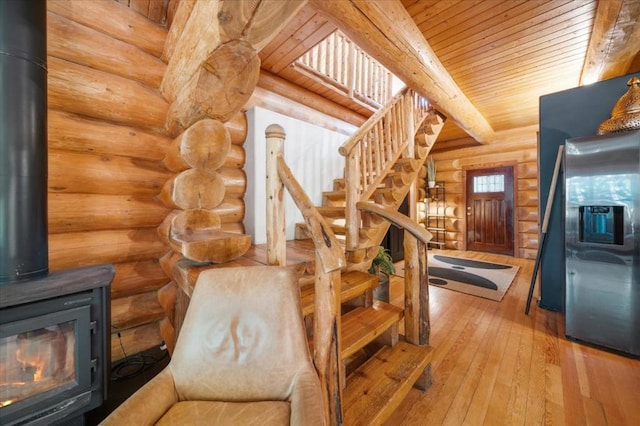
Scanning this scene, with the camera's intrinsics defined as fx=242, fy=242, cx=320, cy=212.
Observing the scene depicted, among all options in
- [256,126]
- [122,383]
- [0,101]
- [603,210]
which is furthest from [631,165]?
[122,383]

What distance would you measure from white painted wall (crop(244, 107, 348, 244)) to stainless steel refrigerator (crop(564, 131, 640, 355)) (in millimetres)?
2627

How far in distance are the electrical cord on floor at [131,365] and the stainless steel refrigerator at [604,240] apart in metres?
3.66

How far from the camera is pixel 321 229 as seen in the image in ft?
4.04

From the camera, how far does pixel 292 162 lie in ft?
10.7

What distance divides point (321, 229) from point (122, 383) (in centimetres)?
192

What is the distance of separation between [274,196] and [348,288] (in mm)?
840

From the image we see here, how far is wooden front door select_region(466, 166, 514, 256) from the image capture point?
5.53 metres

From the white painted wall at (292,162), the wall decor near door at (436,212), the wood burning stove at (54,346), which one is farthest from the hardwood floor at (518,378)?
the wall decor near door at (436,212)

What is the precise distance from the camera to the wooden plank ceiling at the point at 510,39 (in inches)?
82.4

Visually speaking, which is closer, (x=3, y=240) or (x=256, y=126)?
(x=3, y=240)

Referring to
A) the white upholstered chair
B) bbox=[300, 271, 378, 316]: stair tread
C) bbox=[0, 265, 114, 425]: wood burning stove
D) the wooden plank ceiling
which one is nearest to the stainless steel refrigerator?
the wooden plank ceiling

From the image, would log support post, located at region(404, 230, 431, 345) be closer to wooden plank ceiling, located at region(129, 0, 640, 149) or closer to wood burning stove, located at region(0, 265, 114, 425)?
wooden plank ceiling, located at region(129, 0, 640, 149)

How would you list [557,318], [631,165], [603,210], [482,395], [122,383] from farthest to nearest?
1. [557,318]
2. [603,210]
3. [631,165]
4. [122,383]
5. [482,395]

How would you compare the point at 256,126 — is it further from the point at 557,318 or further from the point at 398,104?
the point at 557,318
